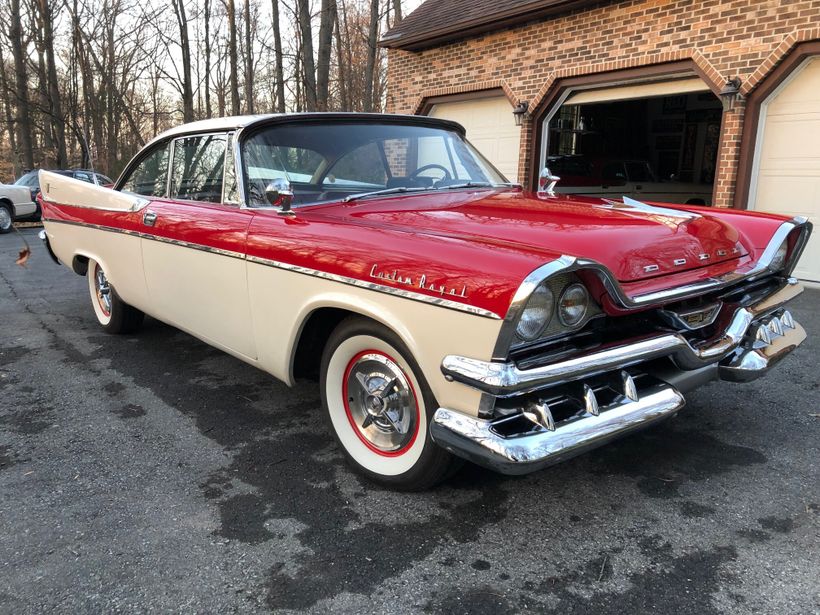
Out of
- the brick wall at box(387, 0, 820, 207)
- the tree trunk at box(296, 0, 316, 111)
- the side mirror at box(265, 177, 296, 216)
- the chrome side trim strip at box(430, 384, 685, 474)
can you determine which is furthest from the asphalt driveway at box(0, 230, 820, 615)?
the tree trunk at box(296, 0, 316, 111)

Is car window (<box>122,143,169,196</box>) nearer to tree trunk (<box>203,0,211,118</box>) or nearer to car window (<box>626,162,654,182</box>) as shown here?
car window (<box>626,162,654,182</box>)

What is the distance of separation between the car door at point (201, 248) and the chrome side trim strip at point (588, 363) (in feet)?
5.02

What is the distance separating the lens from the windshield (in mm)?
3270

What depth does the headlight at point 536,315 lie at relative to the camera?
6.82ft

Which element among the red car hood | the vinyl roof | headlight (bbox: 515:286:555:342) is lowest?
headlight (bbox: 515:286:555:342)

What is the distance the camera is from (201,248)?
3.42 m

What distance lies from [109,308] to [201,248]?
2.15 m

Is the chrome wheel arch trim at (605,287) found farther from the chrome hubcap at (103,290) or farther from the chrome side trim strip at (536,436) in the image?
the chrome hubcap at (103,290)

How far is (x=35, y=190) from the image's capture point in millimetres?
15664

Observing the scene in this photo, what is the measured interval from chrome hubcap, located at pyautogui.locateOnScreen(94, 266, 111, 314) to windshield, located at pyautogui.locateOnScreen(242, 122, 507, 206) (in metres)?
2.49

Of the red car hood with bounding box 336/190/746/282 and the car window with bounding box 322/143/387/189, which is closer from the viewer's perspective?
the red car hood with bounding box 336/190/746/282

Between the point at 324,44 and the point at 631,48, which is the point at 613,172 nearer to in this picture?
the point at 631,48

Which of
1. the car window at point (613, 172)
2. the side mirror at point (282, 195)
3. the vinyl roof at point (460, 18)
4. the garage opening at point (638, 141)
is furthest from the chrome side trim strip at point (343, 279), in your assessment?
the car window at point (613, 172)

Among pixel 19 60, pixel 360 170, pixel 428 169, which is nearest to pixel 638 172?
pixel 428 169
